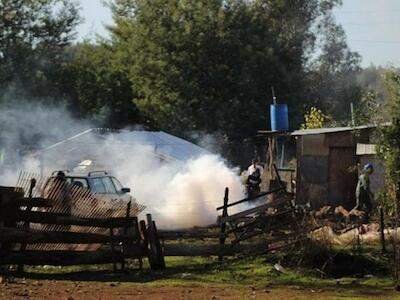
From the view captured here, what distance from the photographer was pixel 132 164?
30.8 m

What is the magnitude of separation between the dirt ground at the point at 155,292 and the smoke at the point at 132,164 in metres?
10.0

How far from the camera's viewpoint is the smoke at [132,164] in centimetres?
2419

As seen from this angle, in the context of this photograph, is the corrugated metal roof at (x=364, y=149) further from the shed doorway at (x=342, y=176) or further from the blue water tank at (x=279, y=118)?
the blue water tank at (x=279, y=118)

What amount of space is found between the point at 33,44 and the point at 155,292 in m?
Result: 34.4

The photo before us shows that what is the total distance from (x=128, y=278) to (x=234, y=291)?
7.61 feet

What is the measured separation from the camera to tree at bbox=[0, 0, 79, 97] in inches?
1646

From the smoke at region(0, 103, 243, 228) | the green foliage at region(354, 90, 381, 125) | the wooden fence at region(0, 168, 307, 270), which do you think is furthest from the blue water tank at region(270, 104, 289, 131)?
the wooden fence at region(0, 168, 307, 270)

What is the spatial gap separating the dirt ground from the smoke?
394 inches

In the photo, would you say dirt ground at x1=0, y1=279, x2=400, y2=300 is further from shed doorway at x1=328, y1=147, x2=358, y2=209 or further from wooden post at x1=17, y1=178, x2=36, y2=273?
shed doorway at x1=328, y1=147, x2=358, y2=209

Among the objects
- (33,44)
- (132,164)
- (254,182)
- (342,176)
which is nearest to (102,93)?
(33,44)

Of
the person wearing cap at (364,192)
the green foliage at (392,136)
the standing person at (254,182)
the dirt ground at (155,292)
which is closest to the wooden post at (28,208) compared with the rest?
the dirt ground at (155,292)

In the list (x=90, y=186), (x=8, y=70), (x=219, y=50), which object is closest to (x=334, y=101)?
(x=219, y=50)

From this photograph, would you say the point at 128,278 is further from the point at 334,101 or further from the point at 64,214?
the point at 334,101

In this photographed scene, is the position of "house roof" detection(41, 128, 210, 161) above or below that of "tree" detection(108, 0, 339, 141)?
below
